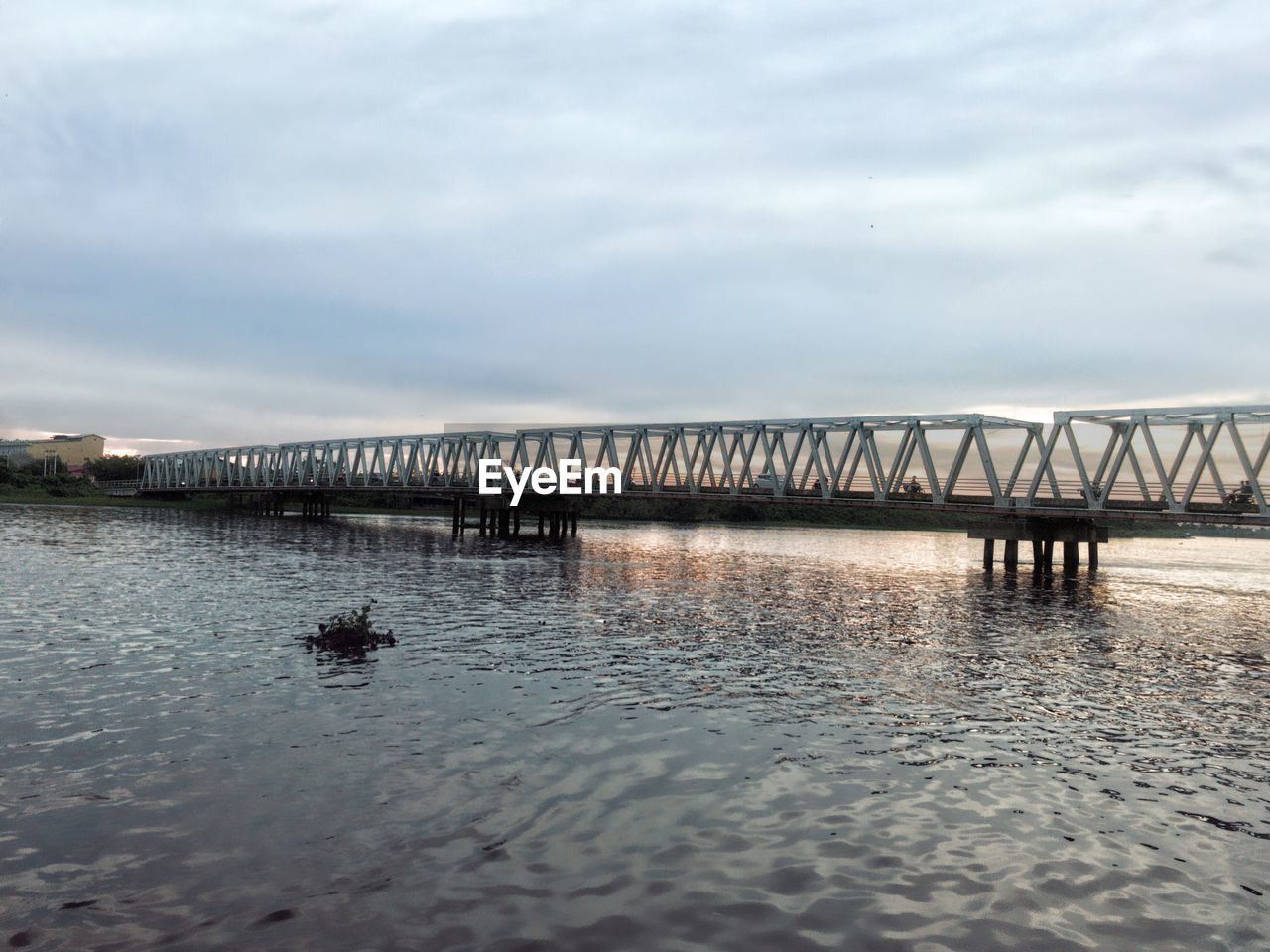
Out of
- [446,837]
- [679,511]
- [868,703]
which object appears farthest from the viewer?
[679,511]

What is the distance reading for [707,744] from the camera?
14.2 m

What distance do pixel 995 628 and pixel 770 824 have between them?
22.9 metres

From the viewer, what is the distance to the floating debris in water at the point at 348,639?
21.5 m

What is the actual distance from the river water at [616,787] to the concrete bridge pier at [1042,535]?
30637mm

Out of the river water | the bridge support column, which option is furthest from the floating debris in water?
the bridge support column

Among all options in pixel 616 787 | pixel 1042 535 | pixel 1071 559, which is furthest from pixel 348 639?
pixel 1071 559

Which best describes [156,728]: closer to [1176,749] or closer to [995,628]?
[1176,749]

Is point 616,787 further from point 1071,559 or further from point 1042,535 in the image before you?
point 1071,559

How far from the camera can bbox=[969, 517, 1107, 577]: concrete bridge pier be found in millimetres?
58188

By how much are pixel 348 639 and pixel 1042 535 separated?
4898 cm

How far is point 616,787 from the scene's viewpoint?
12.0 m

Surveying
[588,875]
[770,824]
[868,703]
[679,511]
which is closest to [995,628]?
[868,703]

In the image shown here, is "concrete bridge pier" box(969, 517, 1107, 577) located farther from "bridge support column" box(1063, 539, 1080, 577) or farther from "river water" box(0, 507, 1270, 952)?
"river water" box(0, 507, 1270, 952)

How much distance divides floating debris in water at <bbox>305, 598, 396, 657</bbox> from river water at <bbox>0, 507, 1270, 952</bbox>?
30.7 inches
